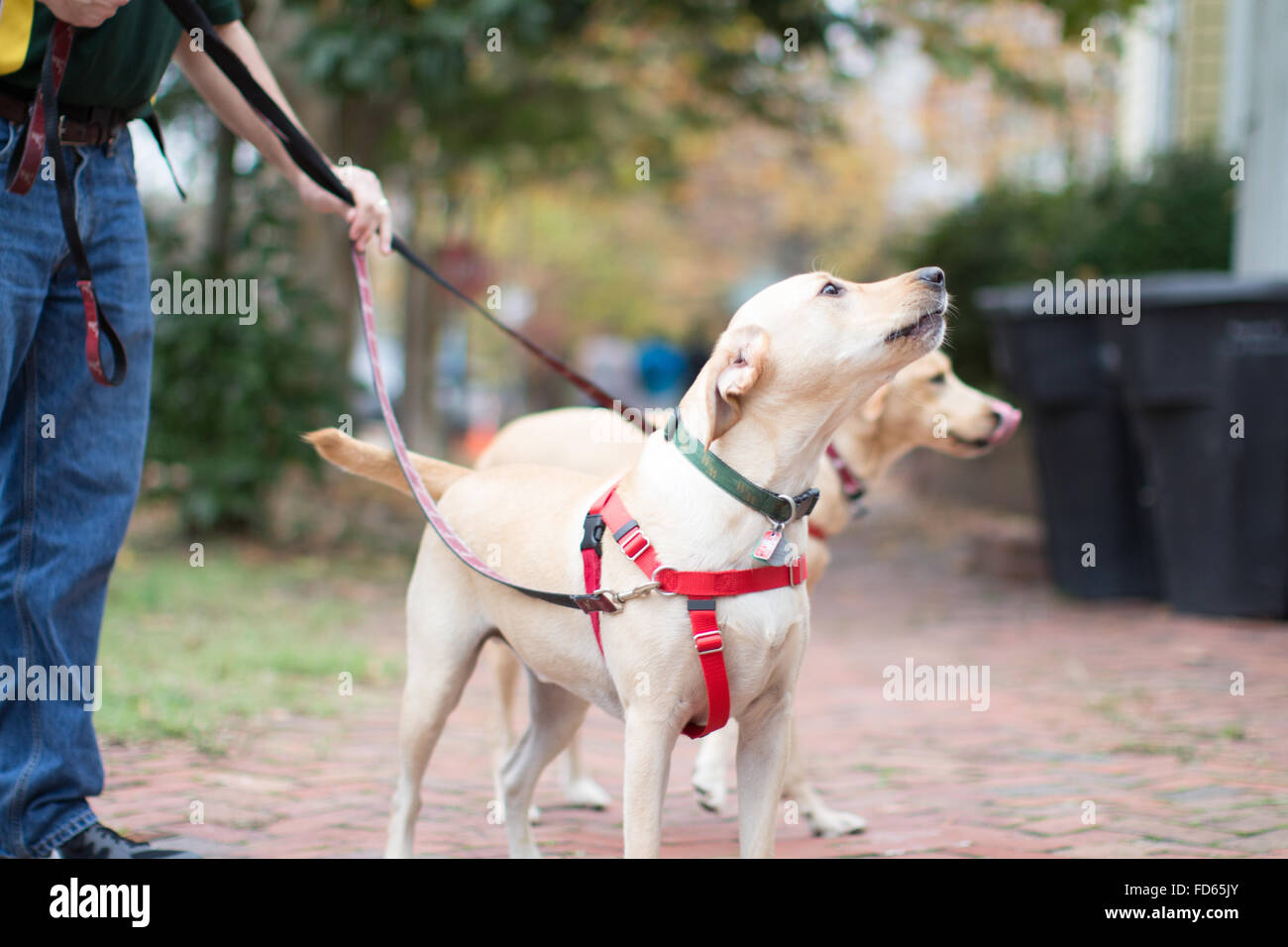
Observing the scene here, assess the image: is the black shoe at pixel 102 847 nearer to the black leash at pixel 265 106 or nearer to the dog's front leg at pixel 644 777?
the dog's front leg at pixel 644 777

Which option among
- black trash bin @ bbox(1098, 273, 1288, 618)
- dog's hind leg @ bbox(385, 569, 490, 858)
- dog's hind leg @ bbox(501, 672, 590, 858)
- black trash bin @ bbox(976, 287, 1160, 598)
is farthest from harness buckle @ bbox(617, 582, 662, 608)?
black trash bin @ bbox(976, 287, 1160, 598)

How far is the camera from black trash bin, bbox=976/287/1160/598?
865cm

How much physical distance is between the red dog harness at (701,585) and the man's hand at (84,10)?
1.65 meters

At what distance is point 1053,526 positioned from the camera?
889 cm

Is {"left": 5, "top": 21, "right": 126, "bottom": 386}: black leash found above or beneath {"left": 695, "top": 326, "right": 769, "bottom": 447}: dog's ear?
above

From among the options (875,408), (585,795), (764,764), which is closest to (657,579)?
(764,764)

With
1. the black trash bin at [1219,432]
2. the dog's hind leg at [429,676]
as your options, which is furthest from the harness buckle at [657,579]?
the black trash bin at [1219,432]

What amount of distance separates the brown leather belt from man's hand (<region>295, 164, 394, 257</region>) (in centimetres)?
60

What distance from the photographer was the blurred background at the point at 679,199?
24.4ft

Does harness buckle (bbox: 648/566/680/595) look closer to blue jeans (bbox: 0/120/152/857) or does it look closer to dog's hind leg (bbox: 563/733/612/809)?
blue jeans (bbox: 0/120/152/857)
